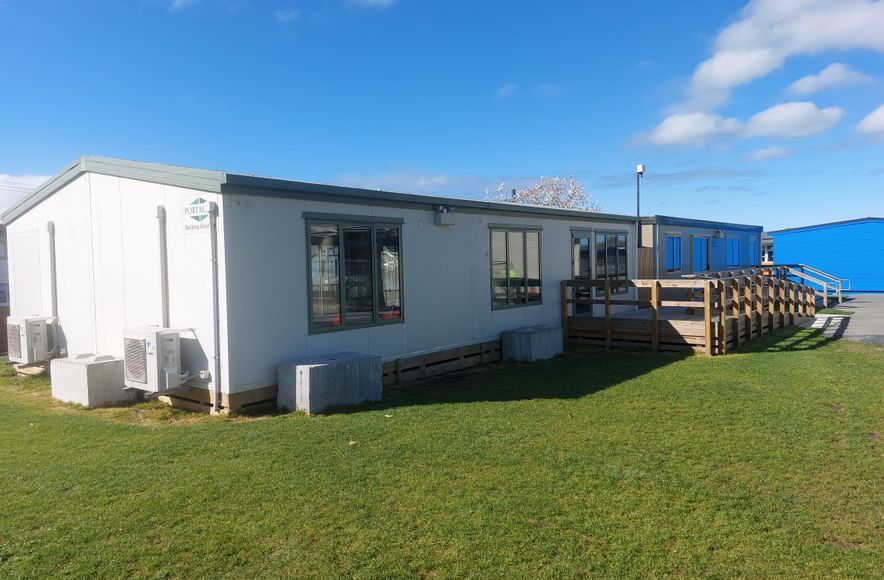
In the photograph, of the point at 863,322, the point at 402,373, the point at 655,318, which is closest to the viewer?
the point at 402,373

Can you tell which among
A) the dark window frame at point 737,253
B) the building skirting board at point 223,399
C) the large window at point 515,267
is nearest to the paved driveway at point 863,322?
the dark window frame at point 737,253

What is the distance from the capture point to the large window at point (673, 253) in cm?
1582

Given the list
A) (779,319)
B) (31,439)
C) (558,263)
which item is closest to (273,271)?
(31,439)

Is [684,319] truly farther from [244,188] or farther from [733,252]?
[733,252]

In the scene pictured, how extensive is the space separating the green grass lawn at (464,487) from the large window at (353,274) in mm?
1289

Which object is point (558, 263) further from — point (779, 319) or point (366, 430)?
point (366, 430)

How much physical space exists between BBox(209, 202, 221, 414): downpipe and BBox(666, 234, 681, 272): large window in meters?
12.2

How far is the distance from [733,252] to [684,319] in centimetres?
1021

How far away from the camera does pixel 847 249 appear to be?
26.5 metres

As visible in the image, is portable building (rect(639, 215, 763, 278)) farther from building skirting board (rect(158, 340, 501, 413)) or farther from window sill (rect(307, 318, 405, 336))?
window sill (rect(307, 318, 405, 336))

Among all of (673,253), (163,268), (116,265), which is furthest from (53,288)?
(673,253)

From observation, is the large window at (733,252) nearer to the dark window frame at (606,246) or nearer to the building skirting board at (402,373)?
the dark window frame at (606,246)

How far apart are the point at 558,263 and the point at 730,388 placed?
4.74 metres

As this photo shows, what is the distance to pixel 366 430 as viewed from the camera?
5852 mm
